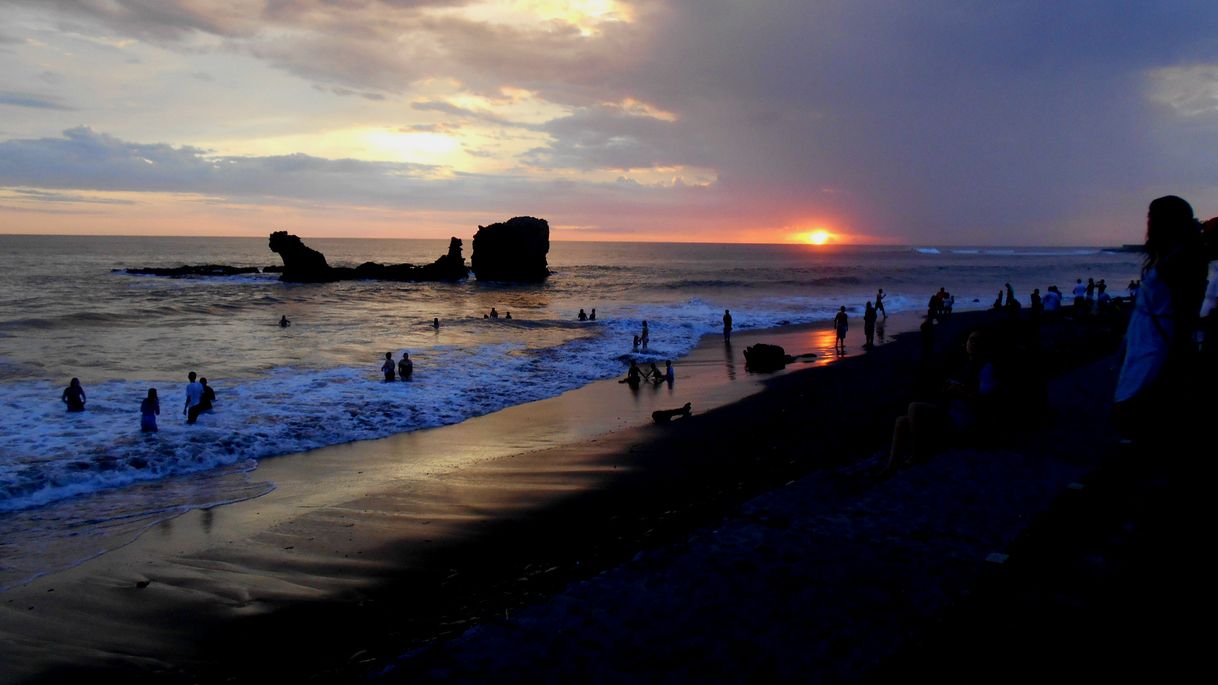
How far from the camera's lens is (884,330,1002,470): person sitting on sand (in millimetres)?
7715

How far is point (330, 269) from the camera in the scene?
76500 mm

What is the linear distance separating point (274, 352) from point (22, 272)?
74242 mm

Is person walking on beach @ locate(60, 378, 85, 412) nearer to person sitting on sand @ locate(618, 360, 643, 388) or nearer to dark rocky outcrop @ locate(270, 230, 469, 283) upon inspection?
person sitting on sand @ locate(618, 360, 643, 388)

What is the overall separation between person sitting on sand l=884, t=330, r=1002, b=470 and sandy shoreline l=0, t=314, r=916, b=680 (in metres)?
4.39

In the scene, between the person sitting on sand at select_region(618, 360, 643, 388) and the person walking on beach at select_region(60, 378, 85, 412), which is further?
the person sitting on sand at select_region(618, 360, 643, 388)

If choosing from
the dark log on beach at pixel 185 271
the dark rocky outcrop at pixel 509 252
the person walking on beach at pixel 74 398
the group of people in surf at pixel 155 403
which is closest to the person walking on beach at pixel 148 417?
the group of people in surf at pixel 155 403

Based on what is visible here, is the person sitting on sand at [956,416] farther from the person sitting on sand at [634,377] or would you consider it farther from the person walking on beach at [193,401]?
the person walking on beach at [193,401]

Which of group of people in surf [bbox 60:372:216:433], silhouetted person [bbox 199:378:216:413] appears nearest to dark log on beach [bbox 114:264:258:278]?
group of people in surf [bbox 60:372:216:433]

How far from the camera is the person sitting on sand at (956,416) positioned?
771 cm

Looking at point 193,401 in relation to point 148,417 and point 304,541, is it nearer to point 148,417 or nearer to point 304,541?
point 148,417

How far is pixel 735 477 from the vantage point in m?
9.62

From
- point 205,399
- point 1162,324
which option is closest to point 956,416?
point 1162,324

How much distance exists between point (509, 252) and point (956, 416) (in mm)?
79256

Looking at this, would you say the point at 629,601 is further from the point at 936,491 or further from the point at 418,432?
the point at 418,432
